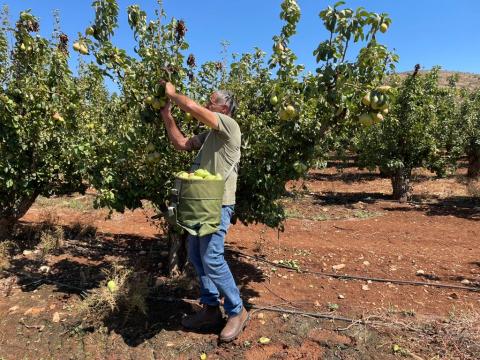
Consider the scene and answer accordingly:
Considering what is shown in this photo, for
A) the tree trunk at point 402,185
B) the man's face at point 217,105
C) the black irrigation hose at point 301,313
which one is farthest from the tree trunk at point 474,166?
the man's face at point 217,105

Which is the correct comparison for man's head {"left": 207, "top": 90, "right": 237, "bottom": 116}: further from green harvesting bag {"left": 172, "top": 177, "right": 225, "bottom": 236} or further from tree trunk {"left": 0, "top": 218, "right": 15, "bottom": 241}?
tree trunk {"left": 0, "top": 218, "right": 15, "bottom": 241}

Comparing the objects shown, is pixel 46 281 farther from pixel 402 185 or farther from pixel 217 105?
pixel 402 185

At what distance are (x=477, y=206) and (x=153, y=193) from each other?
927 centimetres

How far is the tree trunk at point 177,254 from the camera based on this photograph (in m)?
4.85

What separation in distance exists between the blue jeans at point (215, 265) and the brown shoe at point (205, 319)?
0.11m

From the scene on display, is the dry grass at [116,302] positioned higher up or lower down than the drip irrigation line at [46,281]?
higher up

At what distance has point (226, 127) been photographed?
3199 mm

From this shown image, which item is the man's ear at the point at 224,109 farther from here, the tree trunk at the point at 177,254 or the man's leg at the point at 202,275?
the tree trunk at the point at 177,254

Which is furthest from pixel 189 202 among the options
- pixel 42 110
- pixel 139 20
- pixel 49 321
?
pixel 42 110

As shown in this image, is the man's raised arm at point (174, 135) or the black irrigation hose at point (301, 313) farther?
the black irrigation hose at point (301, 313)

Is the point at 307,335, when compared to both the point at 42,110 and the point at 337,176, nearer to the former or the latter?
the point at 42,110

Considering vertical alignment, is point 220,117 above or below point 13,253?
above

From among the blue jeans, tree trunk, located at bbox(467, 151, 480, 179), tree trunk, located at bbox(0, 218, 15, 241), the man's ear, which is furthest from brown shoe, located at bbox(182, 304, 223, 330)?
tree trunk, located at bbox(467, 151, 480, 179)

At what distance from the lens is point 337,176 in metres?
17.4
